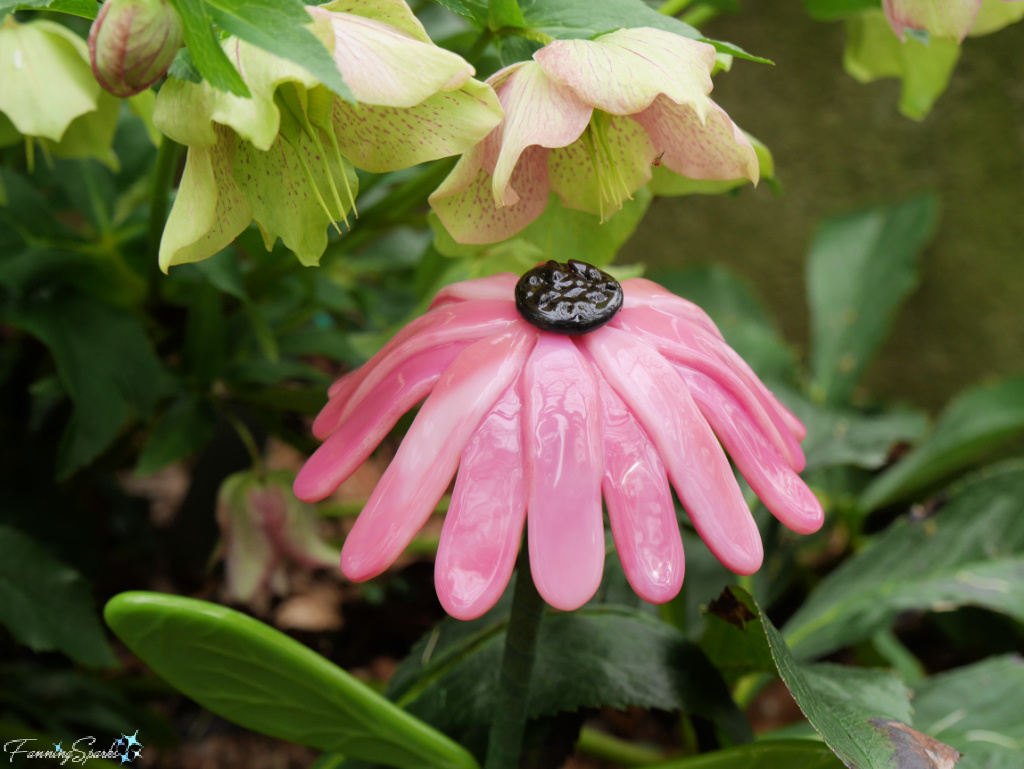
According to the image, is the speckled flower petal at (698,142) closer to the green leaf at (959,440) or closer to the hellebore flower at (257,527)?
the hellebore flower at (257,527)

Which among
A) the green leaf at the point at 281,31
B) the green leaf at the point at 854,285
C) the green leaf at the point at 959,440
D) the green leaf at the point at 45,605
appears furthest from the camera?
the green leaf at the point at 854,285

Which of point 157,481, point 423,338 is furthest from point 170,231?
point 157,481

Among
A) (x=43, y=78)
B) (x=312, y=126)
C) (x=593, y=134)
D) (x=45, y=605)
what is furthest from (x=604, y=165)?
(x=45, y=605)

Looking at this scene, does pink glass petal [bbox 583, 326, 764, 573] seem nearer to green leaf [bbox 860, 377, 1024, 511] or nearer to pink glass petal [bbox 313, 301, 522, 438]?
pink glass petal [bbox 313, 301, 522, 438]

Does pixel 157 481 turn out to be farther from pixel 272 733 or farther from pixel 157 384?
pixel 272 733

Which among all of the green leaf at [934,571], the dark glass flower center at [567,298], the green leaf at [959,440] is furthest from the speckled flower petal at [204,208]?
the green leaf at [959,440]

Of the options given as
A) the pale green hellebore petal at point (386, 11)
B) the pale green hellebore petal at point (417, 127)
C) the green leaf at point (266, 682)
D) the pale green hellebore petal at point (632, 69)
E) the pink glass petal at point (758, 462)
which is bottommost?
the green leaf at point (266, 682)
